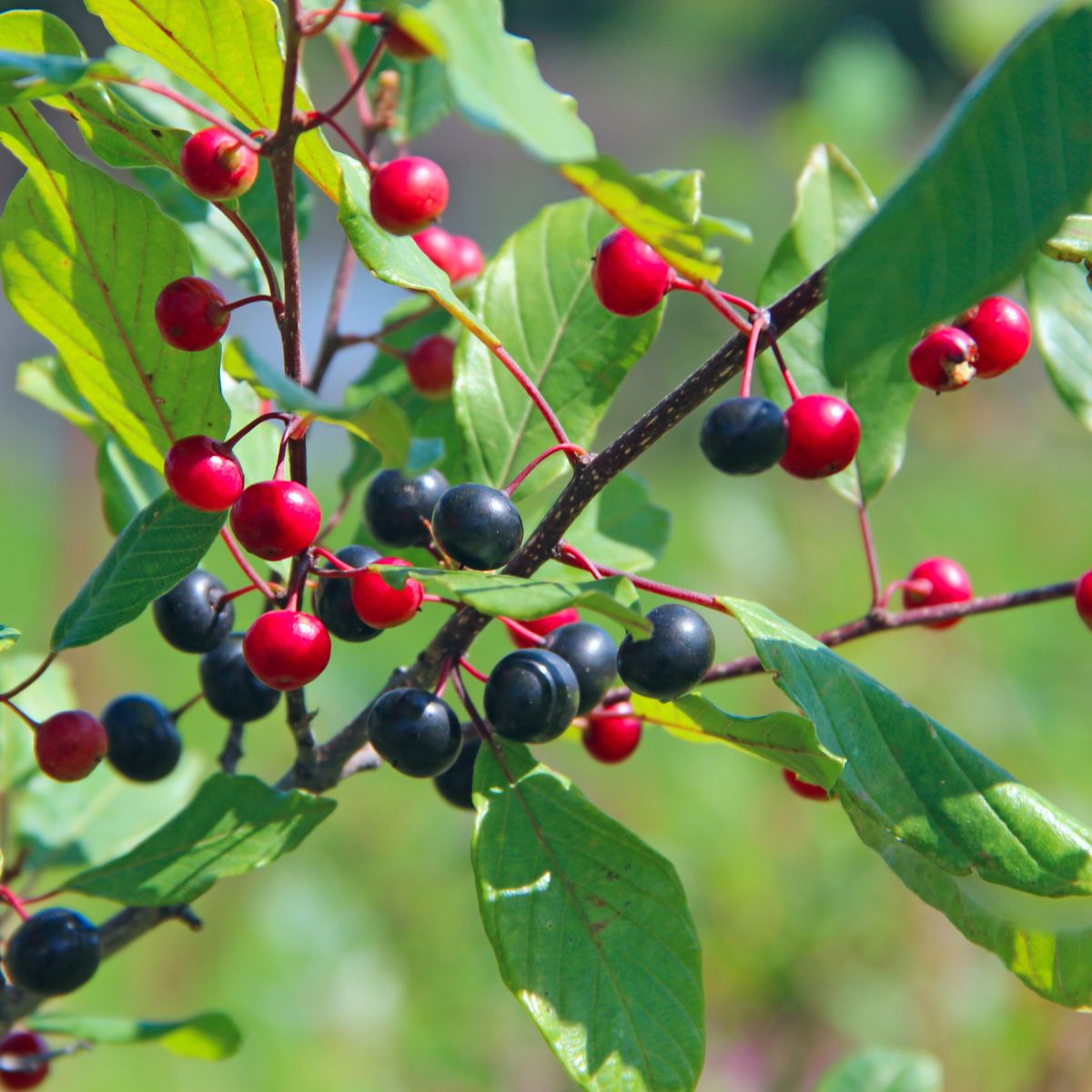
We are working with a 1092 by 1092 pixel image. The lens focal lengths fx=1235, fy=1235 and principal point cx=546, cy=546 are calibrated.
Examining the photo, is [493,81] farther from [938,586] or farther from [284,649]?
[938,586]

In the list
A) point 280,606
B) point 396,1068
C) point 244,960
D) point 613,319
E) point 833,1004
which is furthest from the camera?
point 244,960

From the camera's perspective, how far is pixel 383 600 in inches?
33.3

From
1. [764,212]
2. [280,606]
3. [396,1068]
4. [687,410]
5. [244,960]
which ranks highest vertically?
[687,410]

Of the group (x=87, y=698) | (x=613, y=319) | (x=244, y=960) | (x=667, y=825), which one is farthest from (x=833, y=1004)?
(x=613, y=319)

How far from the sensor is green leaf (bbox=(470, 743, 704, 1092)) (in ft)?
2.86

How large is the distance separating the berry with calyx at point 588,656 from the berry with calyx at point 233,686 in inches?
9.7

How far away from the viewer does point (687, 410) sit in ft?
2.69

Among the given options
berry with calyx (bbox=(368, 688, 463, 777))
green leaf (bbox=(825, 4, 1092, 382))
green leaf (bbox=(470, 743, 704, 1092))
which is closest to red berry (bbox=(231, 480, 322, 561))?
berry with calyx (bbox=(368, 688, 463, 777))

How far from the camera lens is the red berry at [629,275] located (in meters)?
0.87

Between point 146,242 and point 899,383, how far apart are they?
68cm

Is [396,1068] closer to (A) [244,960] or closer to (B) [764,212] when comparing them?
(A) [244,960]

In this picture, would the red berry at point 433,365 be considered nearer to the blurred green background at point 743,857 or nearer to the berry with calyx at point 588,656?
the berry with calyx at point 588,656

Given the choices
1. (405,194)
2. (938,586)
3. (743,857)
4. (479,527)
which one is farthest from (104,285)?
(743,857)

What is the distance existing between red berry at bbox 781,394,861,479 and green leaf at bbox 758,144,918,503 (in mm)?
163
